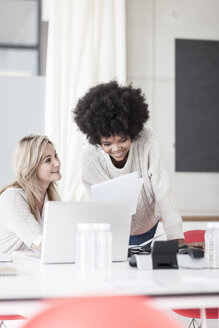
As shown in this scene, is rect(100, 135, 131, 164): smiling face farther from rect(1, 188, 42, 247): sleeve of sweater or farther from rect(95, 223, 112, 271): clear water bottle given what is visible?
rect(95, 223, 112, 271): clear water bottle

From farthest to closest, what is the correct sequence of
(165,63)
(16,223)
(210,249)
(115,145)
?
(165,63) → (115,145) → (16,223) → (210,249)

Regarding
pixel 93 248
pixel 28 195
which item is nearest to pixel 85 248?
pixel 93 248

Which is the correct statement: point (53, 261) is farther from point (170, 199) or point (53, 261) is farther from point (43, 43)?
point (43, 43)

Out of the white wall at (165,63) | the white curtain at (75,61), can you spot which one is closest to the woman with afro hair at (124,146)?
the white curtain at (75,61)

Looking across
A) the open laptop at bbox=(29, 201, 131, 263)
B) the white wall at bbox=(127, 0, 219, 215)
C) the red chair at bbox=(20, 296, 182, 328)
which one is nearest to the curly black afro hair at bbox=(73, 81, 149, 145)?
the open laptop at bbox=(29, 201, 131, 263)

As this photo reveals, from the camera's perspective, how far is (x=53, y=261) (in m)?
1.94

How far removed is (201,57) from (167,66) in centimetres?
29

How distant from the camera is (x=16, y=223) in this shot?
92.2 inches

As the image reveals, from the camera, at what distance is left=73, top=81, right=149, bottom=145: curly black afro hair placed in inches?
98.2

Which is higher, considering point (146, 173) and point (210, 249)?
point (146, 173)

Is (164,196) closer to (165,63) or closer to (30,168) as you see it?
(30,168)

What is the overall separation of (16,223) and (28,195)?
0.62 ft

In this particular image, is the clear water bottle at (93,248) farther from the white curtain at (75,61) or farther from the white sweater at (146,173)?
the white curtain at (75,61)

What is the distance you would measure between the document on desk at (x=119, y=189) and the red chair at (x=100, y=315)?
140 centimetres
